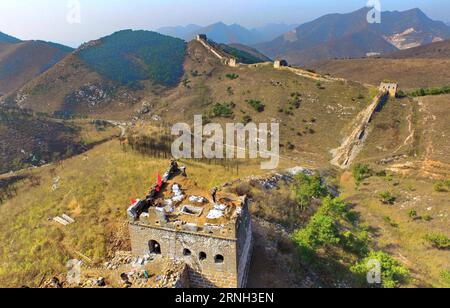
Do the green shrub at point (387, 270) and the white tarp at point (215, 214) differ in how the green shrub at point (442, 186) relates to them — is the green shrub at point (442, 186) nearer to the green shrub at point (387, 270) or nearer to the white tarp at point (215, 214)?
the green shrub at point (387, 270)

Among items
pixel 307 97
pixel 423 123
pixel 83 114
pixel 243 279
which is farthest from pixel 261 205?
pixel 83 114

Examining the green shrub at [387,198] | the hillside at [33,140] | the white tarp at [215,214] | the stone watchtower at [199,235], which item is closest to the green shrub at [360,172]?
the green shrub at [387,198]

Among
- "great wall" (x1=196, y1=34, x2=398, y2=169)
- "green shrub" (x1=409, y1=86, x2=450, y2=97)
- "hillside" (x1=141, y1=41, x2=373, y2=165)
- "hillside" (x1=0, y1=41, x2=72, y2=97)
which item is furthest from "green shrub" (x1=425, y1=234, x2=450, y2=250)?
"hillside" (x1=0, y1=41, x2=72, y2=97)

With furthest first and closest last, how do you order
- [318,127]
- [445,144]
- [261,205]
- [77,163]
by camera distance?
1. [318,127]
2. [445,144]
3. [77,163]
4. [261,205]

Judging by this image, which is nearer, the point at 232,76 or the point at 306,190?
the point at 306,190

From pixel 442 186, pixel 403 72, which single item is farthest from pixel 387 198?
pixel 403 72

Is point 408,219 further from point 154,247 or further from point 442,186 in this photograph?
point 154,247

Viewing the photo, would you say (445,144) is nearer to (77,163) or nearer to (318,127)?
(318,127)
